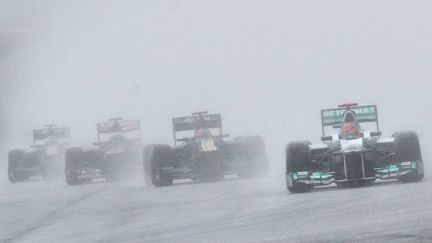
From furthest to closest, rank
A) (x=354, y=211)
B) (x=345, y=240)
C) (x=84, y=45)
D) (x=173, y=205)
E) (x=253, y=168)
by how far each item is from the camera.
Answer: (x=84, y=45) → (x=253, y=168) → (x=173, y=205) → (x=354, y=211) → (x=345, y=240)

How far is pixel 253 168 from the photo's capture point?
96.3 feet

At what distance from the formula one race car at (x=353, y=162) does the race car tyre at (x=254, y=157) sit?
7.52m

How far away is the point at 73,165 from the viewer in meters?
33.7

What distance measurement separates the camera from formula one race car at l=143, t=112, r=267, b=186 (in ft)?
91.7

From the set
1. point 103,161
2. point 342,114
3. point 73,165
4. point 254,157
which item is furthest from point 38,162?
point 342,114

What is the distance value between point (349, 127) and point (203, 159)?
6.84m

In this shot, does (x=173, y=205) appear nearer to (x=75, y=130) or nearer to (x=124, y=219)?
(x=124, y=219)

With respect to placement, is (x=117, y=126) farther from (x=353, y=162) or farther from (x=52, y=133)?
(x=353, y=162)

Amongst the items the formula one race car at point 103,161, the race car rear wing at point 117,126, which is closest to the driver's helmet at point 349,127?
the formula one race car at point 103,161

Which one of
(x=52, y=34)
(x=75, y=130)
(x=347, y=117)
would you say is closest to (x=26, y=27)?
(x=52, y=34)

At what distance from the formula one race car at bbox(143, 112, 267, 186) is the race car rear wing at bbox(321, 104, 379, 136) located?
4915 mm

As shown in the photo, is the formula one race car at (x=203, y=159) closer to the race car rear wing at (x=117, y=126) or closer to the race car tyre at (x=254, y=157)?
the race car tyre at (x=254, y=157)

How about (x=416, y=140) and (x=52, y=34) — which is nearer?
(x=416, y=140)

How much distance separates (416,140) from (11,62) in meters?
50.3
